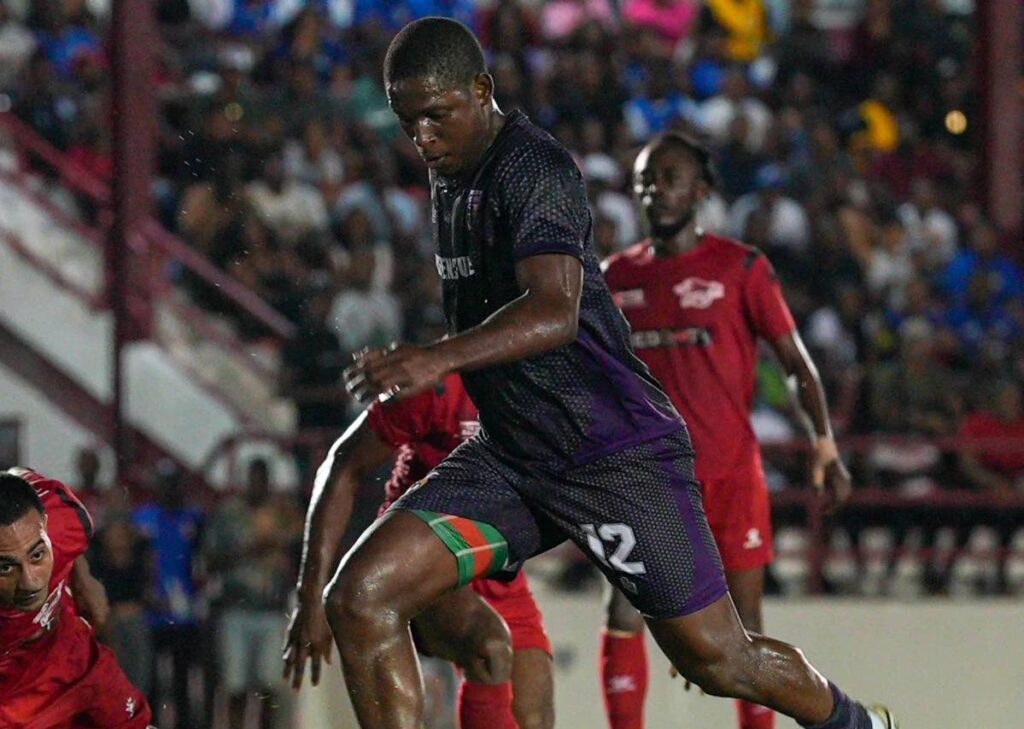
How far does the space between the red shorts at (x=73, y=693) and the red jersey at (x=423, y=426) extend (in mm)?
1046

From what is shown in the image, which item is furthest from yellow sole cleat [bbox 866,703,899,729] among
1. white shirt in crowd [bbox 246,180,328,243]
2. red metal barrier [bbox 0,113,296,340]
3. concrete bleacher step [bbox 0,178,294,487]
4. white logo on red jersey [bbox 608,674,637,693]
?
white shirt in crowd [bbox 246,180,328,243]

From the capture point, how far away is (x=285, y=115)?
1332 centimetres

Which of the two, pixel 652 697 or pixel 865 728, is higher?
pixel 865 728

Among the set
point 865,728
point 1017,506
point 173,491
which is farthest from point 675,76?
point 865,728

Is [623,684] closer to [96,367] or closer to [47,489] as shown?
[47,489]

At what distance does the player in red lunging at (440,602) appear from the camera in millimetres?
5656

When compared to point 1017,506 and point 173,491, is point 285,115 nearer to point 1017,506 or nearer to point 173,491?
point 173,491

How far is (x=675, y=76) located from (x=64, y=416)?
17.6 ft

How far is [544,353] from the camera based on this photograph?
504 centimetres

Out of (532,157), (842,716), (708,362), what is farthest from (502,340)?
(708,362)

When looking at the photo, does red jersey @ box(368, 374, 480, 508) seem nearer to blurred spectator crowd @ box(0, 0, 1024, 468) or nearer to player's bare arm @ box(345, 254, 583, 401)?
player's bare arm @ box(345, 254, 583, 401)

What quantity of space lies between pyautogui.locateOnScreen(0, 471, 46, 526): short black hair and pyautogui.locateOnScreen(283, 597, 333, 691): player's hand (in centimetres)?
77

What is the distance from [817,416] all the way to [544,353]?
230 cm

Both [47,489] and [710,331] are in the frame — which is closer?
[47,489]
